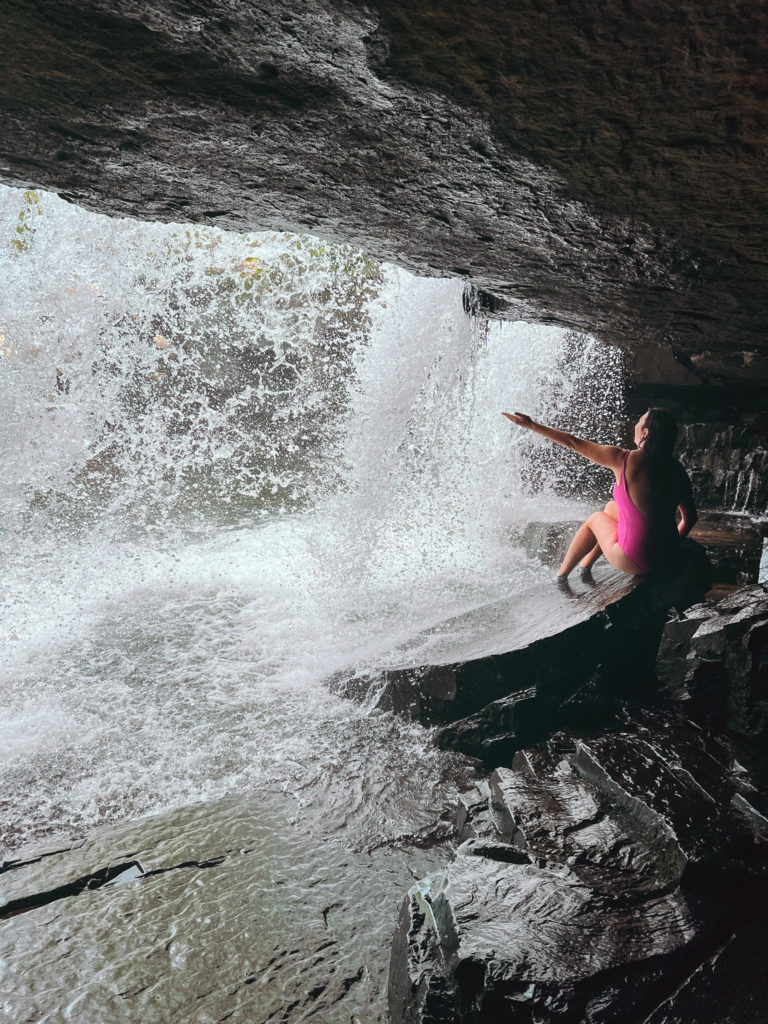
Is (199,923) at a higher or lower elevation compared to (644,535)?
lower

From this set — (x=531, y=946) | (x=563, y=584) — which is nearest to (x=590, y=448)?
(x=563, y=584)

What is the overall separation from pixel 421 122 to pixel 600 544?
4033 millimetres

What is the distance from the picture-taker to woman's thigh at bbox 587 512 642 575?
5.04m

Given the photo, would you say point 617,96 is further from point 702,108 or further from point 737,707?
point 737,707

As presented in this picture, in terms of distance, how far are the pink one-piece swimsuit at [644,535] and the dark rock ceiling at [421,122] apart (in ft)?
6.22

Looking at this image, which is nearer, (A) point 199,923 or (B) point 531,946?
(B) point 531,946

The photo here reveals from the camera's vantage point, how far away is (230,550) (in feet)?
27.6

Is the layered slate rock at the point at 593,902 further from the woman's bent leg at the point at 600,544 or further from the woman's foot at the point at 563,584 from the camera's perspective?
the woman's foot at the point at 563,584

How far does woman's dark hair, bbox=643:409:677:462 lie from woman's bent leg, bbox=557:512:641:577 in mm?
619

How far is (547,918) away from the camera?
219 centimetres

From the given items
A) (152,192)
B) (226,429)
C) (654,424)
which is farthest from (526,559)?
(226,429)

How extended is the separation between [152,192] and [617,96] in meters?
1.90

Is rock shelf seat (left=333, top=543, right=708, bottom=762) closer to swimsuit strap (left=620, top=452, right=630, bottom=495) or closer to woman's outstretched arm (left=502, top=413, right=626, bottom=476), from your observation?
swimsuit strap (left=620, top=452, right=630, bottom=495)

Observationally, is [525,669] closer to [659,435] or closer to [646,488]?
[646,488]
